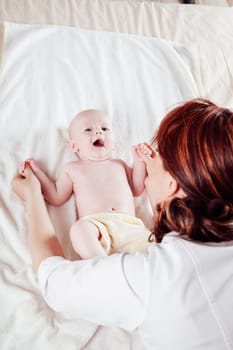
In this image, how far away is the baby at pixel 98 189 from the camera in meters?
1.12

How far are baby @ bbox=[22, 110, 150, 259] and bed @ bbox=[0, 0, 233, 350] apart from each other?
0.04 meters

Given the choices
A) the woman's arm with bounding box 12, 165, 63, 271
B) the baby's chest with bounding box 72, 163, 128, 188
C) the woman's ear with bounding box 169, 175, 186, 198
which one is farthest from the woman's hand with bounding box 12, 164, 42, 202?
the woman's ear with bounding box 169, 175, 186, 198

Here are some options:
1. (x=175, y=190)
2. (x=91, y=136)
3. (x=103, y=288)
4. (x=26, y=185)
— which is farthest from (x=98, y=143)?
(x=103, y=288)

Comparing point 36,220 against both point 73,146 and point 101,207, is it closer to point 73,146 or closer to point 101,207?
point 101,207

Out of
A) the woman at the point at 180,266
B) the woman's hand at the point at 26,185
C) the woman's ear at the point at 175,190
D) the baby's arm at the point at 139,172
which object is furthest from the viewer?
the baby's arm at the point at 139,172

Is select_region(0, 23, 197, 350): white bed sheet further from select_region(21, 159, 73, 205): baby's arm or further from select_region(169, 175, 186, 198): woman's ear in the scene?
select_region(169, 175, 186, 198): woman's ear

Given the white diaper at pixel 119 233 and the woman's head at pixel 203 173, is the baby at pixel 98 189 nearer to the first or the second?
the white diaper at pixel 119 233

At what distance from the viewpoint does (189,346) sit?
2.69ft

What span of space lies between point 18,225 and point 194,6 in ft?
4.17

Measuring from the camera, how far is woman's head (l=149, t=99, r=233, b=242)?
0.86 metres

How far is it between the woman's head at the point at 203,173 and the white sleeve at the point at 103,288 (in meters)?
0.11

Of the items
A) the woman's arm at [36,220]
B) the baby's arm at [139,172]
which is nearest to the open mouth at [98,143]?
the baby's arm at [139,172]

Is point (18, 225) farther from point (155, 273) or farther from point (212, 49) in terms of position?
point (212, 49)

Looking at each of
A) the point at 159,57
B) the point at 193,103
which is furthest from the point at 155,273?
the point at 159,57
